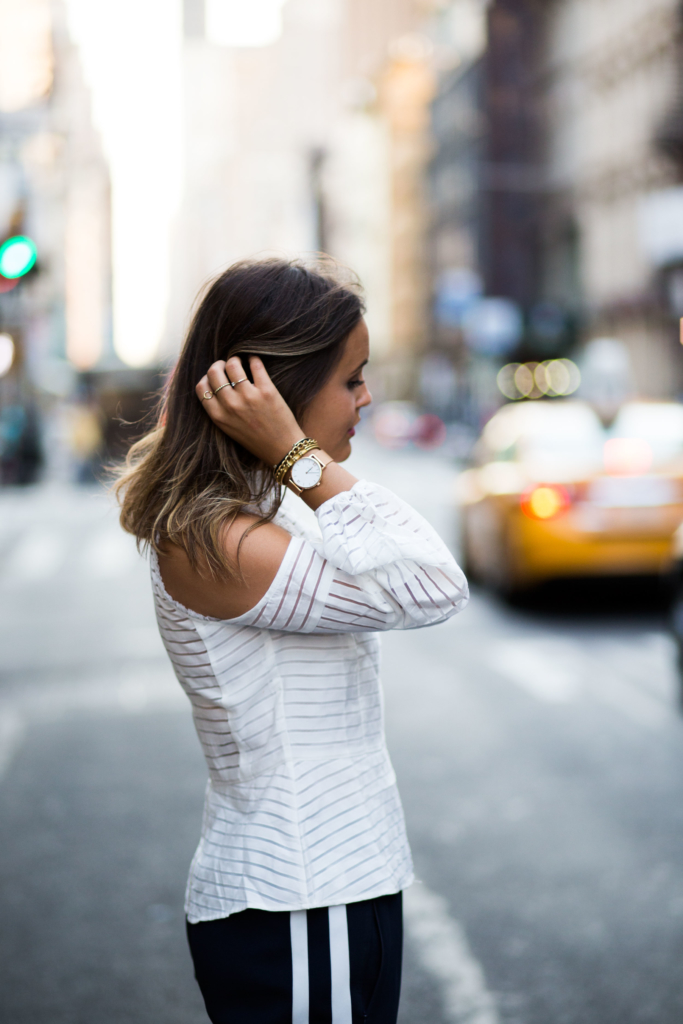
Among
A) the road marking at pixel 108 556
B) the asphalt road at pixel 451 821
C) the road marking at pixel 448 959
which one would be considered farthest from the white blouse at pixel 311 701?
the road marking at pixel 108 556

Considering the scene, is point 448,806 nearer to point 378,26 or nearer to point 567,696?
point 567,696

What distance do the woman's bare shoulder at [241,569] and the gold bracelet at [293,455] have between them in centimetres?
8

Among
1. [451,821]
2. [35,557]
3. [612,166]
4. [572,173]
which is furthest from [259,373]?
[572,173]

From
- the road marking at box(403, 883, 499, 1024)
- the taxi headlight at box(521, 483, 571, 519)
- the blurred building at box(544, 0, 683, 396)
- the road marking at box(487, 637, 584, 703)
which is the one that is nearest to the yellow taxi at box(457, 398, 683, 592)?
the taxi headlight at box(521, 483, 571, 519)

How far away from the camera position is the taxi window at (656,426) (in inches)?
378

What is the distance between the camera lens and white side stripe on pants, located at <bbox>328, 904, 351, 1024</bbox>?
5.69 ft

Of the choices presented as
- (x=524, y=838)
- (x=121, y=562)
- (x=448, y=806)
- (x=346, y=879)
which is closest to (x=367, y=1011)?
(x=346, y=879)

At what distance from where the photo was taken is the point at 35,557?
15.6 m

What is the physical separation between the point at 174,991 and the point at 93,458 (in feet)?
90.3

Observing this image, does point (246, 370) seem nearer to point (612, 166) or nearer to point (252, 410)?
point (252, 410)

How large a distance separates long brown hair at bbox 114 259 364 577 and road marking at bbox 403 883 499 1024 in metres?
2.09

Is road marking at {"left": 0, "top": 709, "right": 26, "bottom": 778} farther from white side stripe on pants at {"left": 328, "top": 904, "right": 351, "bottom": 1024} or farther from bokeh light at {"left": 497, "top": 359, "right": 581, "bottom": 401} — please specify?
bokeh light at {"left": 497, "top": 359, "right": 581, "bottom": 401}

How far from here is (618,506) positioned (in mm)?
9281

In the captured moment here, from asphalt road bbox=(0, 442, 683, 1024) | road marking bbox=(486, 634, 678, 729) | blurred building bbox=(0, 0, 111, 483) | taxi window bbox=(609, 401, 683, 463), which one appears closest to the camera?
asphalt road bbox=(0, 442, 683, 1024)
